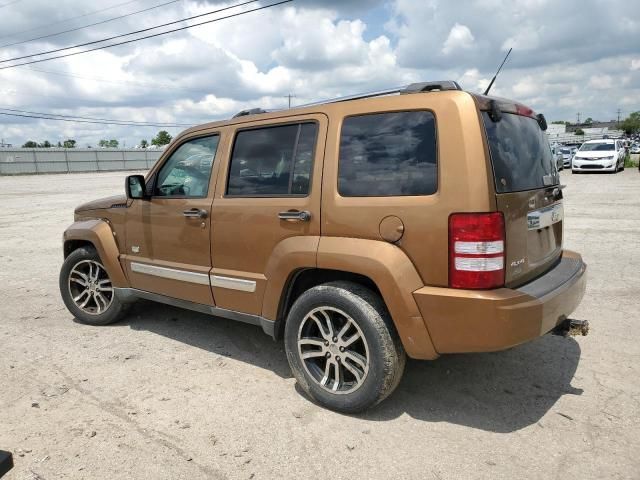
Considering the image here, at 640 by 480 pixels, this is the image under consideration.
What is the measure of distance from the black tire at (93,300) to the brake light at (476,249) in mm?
3428

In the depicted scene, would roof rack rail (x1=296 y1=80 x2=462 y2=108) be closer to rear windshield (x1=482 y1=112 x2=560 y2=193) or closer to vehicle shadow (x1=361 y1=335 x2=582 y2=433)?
rear windshield (x1=482 y1=112 x2=560 y2=193)

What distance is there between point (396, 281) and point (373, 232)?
1.08 feet

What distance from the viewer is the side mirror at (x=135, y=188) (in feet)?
14.2

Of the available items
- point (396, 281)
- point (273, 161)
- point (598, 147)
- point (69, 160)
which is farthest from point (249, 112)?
point (69, 160)

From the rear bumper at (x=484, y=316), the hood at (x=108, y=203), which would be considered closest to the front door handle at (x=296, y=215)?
the rear bumper at (x=484, y=316)

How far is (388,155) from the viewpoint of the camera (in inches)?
119

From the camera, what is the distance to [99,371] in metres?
3.93

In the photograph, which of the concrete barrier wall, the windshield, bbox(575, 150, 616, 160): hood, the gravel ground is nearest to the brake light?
the gravel ground

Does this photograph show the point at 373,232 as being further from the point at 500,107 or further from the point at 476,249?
the point at 500,107

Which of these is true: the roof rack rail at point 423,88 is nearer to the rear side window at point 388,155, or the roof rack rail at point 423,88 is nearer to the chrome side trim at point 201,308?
the rear side window at point 388,155

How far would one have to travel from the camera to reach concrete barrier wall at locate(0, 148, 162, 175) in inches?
1797

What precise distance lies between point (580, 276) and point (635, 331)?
153 cm

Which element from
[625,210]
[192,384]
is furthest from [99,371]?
[625,210]

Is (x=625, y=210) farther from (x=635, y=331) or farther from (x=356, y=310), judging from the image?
(x=356, y=310)
